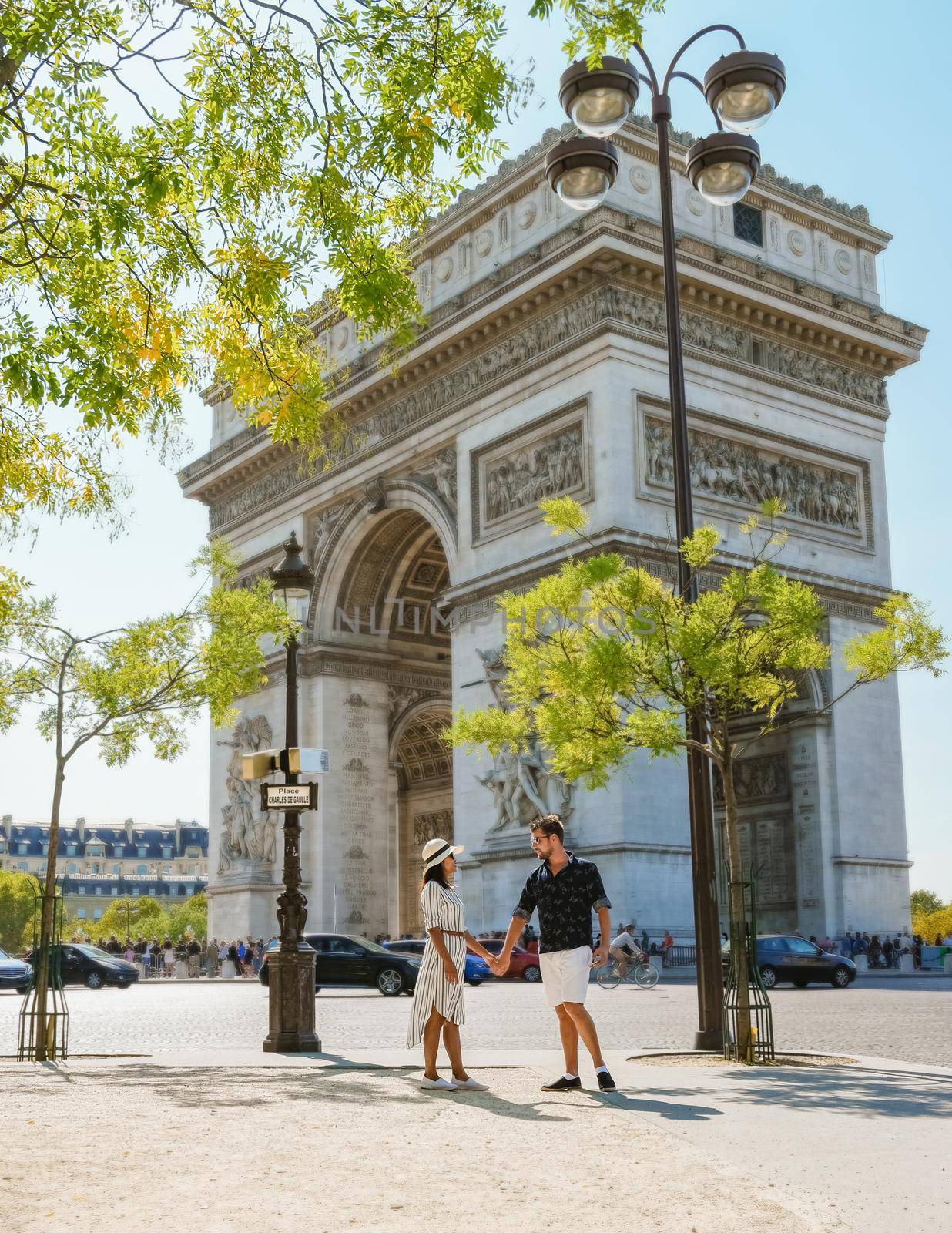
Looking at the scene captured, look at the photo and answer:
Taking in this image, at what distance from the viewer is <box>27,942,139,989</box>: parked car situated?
3834cm

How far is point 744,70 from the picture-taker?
12734 millimetres

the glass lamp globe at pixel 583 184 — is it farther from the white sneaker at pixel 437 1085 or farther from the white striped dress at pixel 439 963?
the white sneaker at pixel 437 1085

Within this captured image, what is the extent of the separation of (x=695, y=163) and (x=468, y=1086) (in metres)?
8.31

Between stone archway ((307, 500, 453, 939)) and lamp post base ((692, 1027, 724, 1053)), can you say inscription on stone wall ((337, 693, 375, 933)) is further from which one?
lamp post base ((692, 1027, 724, 1053))

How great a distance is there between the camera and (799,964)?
28781 millimetres

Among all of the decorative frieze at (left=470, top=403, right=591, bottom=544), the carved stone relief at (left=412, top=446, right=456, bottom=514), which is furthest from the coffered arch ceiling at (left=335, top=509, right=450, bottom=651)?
the decorative frieze at (left=470, top=403, right=591, bottom=544)

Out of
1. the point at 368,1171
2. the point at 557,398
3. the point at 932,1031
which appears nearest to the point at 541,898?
the point at 368,1171

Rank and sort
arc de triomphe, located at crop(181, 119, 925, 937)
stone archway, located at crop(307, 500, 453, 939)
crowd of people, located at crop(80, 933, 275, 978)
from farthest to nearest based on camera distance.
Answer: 1. crowd of people, located at crop(80, 933, 275, 978)
2. stone archway, located at crop(307, 500, 453, 939)
3. arc de triomphe, located at crop(181, 119, 925, 937)

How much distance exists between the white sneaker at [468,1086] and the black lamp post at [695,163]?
3760 millimetres

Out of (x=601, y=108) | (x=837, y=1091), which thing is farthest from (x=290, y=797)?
(x=601, y=108)

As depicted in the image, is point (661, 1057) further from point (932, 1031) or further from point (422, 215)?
point (422, 215)

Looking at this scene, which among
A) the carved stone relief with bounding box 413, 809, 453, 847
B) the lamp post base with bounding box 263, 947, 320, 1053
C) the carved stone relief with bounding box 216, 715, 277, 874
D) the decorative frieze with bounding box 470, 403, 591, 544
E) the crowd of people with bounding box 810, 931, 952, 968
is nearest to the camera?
the lamp post base with bounding box 263, 947, 320, 1053

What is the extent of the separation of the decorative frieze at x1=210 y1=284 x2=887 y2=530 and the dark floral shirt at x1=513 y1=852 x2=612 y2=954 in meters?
21.4

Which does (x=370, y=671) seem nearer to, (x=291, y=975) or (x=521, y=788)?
(x=521, y=788)
